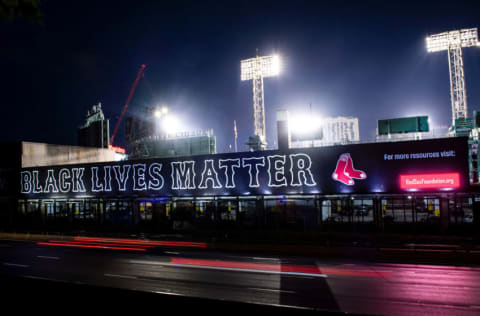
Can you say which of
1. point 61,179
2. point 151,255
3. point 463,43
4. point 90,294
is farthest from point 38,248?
point 463,43

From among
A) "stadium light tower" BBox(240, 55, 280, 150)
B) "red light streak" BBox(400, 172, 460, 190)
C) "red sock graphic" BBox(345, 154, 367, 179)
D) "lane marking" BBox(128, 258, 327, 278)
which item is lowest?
"lane marking" BBox(128, 258, 327, 278)

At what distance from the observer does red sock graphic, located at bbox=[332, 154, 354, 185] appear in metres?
24.3

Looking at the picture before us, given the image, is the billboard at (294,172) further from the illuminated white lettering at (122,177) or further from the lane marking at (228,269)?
the lane marking at (228,269)

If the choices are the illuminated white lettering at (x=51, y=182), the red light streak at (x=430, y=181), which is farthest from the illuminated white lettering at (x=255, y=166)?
the illuminated white lettering at (x=51, y=182)

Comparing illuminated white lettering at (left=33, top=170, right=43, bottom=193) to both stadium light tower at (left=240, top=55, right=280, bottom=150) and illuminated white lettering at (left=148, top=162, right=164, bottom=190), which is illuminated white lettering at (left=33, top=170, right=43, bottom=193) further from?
stadium light tower at (left=240, top=55, right=280, bottom=150)

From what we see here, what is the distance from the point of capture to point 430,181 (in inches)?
876

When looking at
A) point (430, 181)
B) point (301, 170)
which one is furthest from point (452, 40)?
point (301, 170)

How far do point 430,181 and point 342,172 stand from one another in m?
5.79

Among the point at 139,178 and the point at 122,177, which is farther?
the point at 122,177

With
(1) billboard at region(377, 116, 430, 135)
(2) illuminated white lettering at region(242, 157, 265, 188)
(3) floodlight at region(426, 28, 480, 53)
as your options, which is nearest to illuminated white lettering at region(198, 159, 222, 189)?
(2) illuminated white lettering at region(242, 157, 265, 188)

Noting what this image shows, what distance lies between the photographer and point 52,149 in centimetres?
4350

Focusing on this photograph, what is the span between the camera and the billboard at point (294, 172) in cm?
2239

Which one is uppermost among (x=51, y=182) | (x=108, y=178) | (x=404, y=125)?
(x=404, y=125)

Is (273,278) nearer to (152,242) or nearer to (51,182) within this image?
(152,242)
